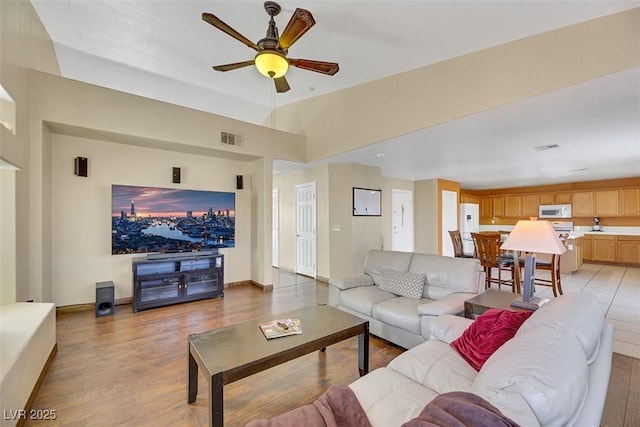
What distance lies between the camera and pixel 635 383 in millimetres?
2191

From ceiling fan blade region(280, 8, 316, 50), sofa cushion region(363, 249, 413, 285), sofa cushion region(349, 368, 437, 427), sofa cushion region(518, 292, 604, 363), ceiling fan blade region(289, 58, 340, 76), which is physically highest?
ceiling fan blade region(280, 8, 316, 50)

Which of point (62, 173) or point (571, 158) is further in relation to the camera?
point (571, 158)

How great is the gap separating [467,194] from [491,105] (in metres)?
7.49

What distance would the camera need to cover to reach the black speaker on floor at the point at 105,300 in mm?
3688

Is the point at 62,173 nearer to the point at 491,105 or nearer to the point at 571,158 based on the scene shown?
the point at 491,105

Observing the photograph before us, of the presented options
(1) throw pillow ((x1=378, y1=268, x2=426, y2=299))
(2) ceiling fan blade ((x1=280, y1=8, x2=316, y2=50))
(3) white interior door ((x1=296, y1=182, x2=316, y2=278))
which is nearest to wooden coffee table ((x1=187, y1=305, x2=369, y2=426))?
(1) throw pillow ((x1=378, y1=268, x2=426, y2=299))

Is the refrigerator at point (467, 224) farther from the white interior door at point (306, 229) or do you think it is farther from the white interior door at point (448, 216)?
the white interior door at point (306, 229)

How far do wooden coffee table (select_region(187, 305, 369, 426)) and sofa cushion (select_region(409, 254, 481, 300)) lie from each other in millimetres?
1192

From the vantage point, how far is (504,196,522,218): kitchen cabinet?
9.05 m

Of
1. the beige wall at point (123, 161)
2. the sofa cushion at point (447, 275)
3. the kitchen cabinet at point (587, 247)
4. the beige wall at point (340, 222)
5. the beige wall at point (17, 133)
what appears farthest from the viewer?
the kitchen cabinet at point (587, 247)

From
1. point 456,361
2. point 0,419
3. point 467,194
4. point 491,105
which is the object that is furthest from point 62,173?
point 467,194

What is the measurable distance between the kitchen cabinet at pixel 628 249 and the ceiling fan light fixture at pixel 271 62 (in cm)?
946

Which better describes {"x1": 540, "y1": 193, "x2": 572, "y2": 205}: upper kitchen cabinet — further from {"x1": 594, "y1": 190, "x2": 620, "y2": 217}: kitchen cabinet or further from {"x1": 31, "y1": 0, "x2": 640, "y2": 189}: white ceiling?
{"x1": 31, "y1": 0, "x2": 640, "y2": 189}: white ceiling

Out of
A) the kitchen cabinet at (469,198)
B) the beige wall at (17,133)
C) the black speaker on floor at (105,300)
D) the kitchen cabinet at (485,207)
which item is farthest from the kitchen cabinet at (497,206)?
the beige wall at (17,133)
